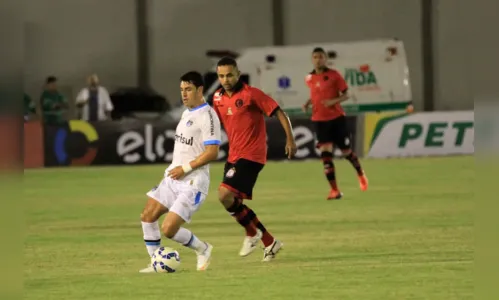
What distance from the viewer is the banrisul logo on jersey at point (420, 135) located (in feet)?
101

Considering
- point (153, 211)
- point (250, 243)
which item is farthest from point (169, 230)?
point (250, 243)

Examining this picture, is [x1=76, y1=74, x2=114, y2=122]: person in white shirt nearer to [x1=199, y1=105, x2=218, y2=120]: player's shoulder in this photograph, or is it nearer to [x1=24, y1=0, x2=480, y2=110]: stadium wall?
[x1=24, y1=0, x2=480, y2=110]: stadium wall

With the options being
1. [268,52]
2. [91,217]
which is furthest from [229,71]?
[268,52]

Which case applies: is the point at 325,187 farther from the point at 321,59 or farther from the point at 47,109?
the point at 47,109

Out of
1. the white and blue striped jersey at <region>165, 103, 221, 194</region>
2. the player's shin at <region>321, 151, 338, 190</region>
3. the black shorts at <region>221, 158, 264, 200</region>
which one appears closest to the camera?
the white and blue striped jersey at <region>165, 103, 221, 194</region>

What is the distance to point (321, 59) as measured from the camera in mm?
18750

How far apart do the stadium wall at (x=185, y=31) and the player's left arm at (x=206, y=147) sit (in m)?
32.1

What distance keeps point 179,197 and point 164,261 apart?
20.4 inches

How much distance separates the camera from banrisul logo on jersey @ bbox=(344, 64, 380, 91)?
35156mm

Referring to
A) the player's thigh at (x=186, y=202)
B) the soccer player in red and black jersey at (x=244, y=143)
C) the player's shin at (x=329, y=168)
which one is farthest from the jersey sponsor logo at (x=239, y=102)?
the player's shin at (x=329, y=168)

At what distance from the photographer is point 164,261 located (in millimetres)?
10281

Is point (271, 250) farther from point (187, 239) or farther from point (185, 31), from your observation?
point (185, 31)

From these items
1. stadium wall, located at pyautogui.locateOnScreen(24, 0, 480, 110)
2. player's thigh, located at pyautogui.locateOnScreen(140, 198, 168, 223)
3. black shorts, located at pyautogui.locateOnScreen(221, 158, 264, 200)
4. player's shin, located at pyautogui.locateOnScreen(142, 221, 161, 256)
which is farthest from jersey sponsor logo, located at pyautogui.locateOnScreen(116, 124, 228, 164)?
player's thigh, located at pyautogui.locateOnScreen(140, 198, 168, 223)

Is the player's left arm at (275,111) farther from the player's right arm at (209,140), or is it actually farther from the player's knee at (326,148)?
the player's knee at (326,148)
